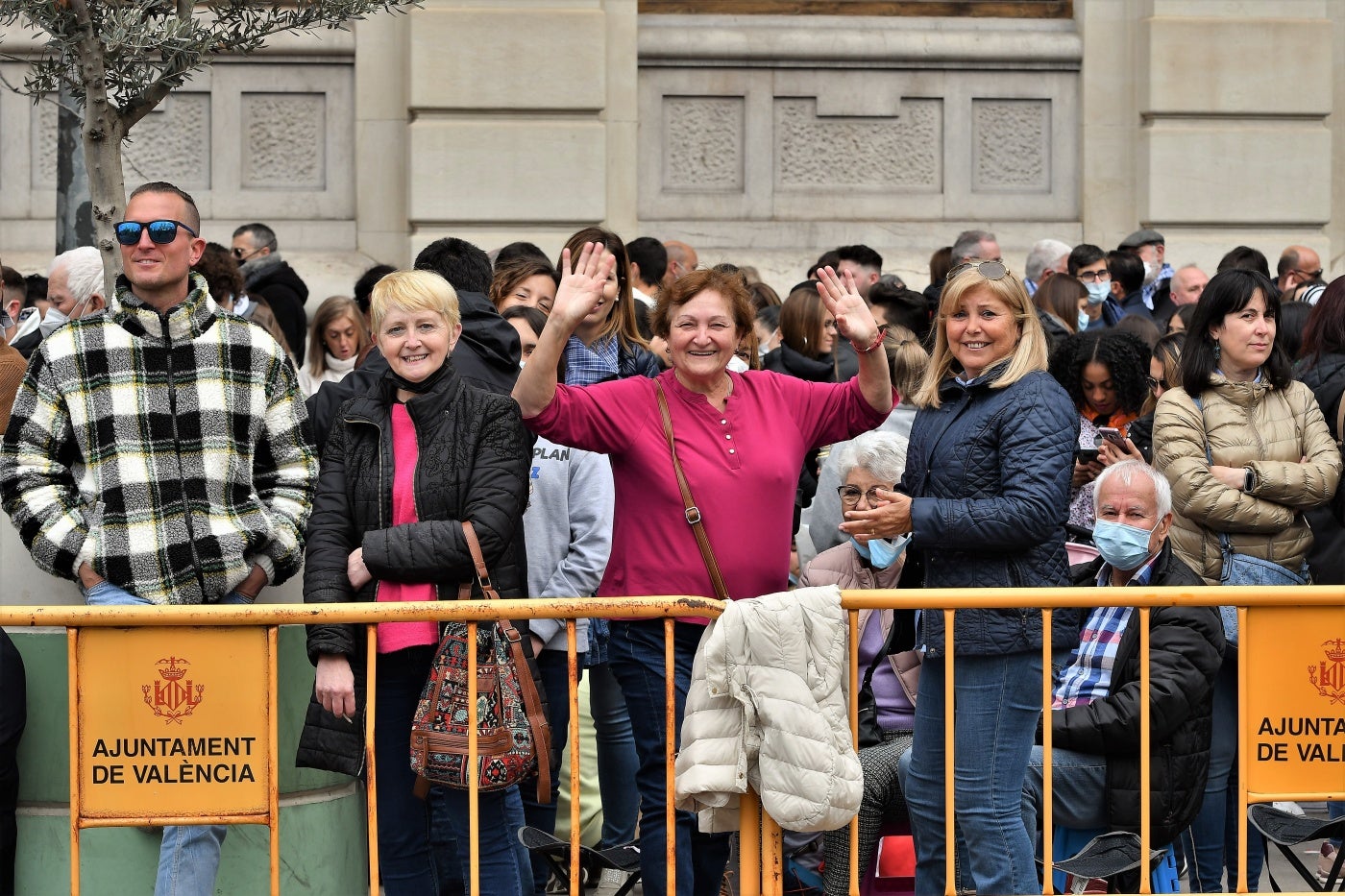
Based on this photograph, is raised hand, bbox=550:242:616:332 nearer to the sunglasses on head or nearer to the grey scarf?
the sunglasses on head

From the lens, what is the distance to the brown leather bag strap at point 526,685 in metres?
4.98

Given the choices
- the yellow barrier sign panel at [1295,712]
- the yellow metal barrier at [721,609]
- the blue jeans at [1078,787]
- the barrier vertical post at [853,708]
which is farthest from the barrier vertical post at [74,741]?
the yellow barrier sign panel at [1295,712]

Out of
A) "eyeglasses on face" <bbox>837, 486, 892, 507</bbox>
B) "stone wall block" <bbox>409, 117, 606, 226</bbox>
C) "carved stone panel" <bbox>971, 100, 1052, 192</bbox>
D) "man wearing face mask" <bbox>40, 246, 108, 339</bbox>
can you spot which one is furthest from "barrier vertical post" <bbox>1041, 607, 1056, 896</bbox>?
"carved stone panel" <bbox>971, 100, 1052, 192</bbox>

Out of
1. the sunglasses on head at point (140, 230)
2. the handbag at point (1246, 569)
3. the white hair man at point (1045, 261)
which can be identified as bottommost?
the handbag at point (1246, 569)

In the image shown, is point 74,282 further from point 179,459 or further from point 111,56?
point 179,459

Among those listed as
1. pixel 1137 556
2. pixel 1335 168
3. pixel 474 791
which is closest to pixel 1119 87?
pixel 1335 168

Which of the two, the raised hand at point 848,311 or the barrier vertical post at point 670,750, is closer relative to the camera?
the barrier vertical post at point 670,750

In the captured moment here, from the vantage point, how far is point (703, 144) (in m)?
13.5

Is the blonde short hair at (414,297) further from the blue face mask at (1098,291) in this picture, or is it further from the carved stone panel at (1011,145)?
the carved stone panel at (1011,145)

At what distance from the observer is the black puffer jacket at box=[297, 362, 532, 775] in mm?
4973

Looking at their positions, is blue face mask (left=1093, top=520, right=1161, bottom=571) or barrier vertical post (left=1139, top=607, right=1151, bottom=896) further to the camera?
blue face mask (left=1093, top=520, right=1161, bottom=571)

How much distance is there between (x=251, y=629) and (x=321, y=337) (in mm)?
4034

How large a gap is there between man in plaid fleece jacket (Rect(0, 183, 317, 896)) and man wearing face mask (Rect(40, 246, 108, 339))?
1.94m

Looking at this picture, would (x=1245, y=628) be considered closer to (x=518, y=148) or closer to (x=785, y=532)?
(x=785, y=532)
